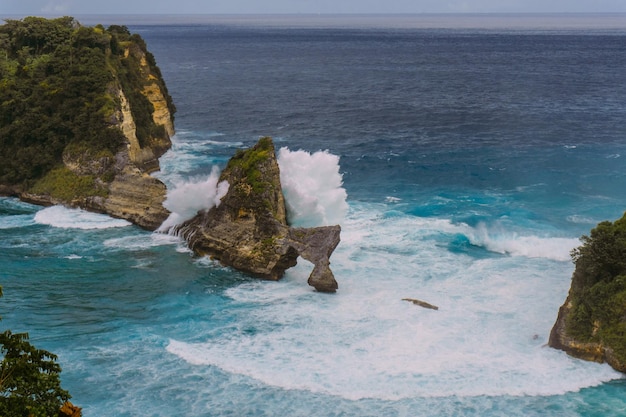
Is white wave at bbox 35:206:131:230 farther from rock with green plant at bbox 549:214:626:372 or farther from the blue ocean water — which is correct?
rock with green plant at bbox 549:214:626:372

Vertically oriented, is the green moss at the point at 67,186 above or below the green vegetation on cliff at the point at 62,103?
below

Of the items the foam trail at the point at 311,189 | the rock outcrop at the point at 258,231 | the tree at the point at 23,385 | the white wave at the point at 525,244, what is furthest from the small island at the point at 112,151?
the tree at the point at 23,385

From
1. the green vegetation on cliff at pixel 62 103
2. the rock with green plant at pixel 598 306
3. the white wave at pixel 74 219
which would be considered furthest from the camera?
the green vegetation on cliff at pixel 62 103

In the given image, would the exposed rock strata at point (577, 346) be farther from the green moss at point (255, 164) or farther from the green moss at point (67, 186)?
the green moss at point (67, 186)

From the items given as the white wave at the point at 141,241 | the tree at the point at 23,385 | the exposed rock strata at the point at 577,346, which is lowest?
the white wave at the point at 141,241

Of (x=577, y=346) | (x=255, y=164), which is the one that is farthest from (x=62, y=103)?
(x=577, y=346)

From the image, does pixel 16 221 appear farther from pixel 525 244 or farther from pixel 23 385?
pixel 23 385
